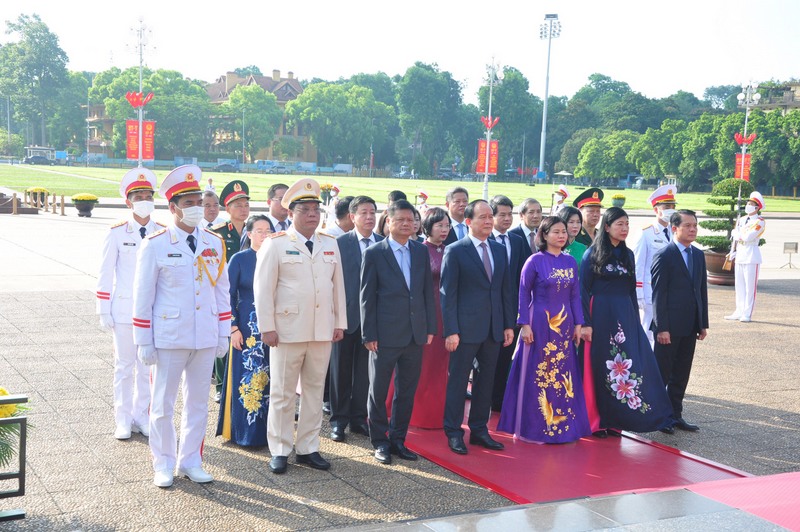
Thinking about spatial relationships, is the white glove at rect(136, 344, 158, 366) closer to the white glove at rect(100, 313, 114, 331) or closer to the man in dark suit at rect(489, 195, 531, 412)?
the white glove at rect(100, 313, 114, 331)

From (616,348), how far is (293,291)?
9.29ft

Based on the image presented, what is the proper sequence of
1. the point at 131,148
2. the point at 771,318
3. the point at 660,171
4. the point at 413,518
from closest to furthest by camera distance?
the point at 413,518, the point at 771,318, the point at 131,148, the point at 660,171

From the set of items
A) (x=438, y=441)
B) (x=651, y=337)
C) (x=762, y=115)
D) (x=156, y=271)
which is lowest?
(x=438, y=441)

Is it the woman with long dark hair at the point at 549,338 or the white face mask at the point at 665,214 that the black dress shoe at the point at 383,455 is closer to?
the woman with long dark hair at the point at 549,338

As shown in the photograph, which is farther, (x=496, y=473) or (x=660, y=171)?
(x=660, y=171)

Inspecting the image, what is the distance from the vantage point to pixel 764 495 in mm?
4582

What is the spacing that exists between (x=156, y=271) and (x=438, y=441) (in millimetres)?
2609

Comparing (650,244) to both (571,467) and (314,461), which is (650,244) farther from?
(314,461)

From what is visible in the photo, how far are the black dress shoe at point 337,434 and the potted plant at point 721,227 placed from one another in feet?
41.5

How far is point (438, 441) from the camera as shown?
6.23 meters

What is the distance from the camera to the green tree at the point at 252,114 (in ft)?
301

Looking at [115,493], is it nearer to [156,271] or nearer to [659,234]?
[156,271]

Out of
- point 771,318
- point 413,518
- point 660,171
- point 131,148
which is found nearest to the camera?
point 413,518

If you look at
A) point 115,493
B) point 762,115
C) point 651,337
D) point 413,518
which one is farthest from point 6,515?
point 762,115
